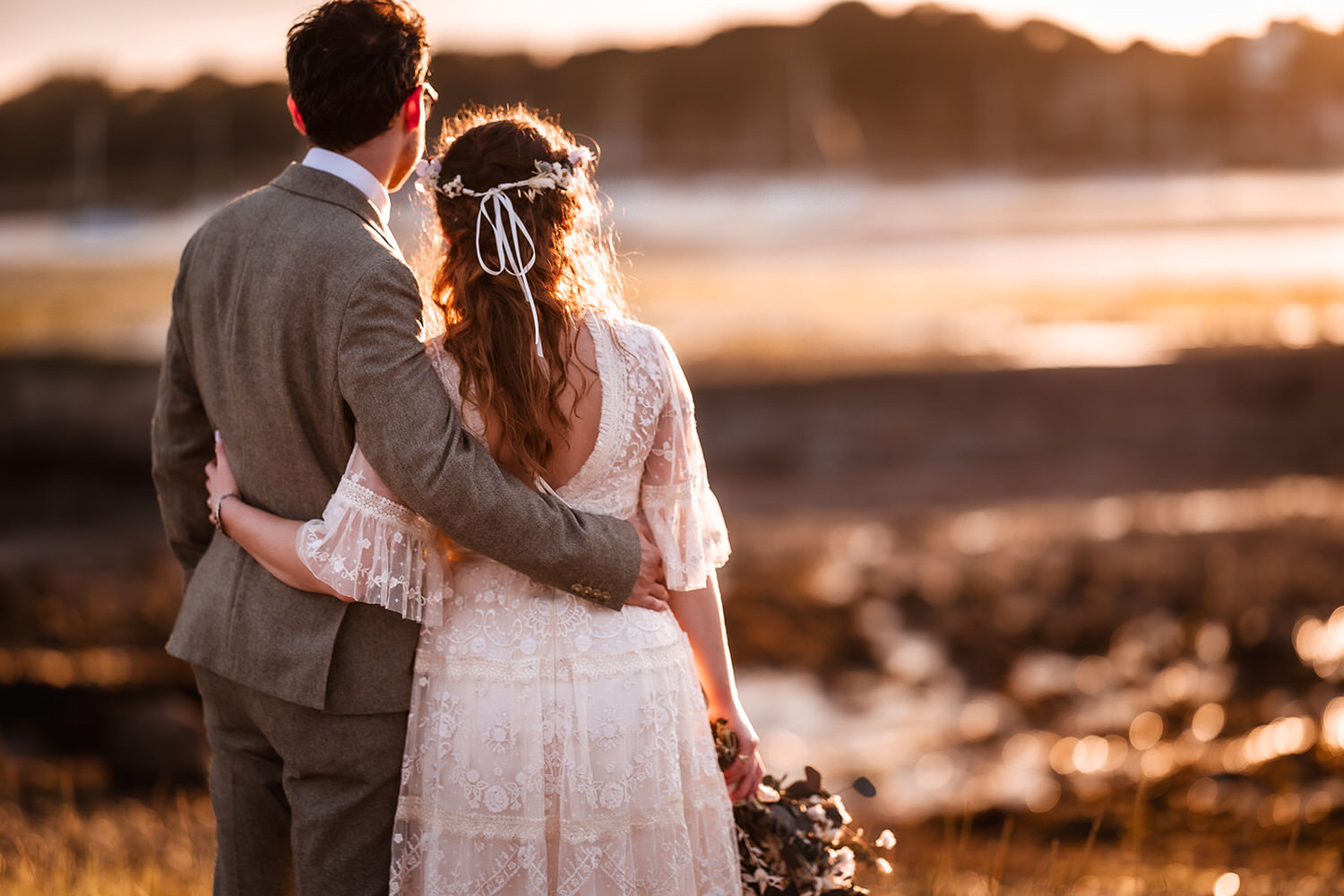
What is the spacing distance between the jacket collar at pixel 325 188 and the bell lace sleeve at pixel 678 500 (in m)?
0.57

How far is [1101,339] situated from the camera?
149 feet

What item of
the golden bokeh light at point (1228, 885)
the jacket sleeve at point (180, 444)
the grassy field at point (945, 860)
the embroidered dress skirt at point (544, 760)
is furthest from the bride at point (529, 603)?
the golden bokeh light at point (1228, 885)

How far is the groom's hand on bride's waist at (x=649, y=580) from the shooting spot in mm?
2115

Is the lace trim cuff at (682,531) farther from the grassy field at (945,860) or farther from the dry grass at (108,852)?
the dry grass at (108,852)

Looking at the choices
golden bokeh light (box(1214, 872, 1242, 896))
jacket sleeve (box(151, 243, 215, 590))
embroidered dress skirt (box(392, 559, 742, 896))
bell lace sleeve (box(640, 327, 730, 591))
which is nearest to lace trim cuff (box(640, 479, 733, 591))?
bell lace sleeve (box(640, 327, 730, 591))

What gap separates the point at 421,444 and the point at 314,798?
69 centimetres

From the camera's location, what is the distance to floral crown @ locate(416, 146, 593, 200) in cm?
200

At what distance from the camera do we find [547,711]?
2014 mm

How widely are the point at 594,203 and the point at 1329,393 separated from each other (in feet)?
120

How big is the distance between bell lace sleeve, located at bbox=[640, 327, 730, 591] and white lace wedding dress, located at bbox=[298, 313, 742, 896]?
0.06 ft

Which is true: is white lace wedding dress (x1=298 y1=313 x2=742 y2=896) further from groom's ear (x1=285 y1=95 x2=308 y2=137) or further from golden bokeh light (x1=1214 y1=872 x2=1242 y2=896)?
golden bokeh light (x1=1214 y1=872 x2=1242 y2=896)

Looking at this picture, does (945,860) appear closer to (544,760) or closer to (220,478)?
(544,760)

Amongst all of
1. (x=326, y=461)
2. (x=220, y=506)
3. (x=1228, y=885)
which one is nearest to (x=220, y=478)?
(x=220, y=506)

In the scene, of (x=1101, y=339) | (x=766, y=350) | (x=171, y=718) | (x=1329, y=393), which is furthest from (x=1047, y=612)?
(x=1101, y=339)
